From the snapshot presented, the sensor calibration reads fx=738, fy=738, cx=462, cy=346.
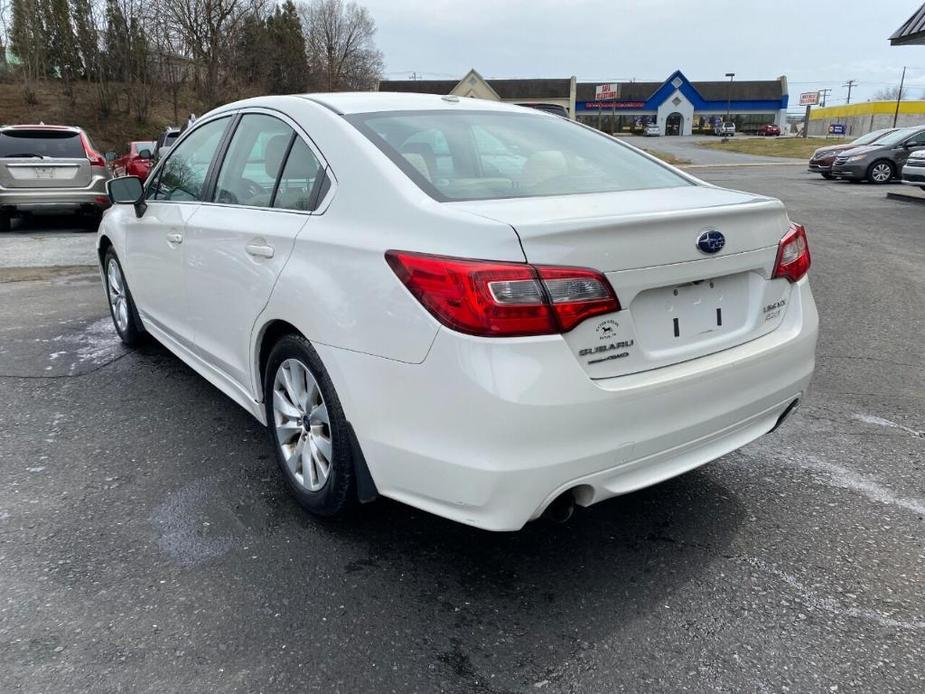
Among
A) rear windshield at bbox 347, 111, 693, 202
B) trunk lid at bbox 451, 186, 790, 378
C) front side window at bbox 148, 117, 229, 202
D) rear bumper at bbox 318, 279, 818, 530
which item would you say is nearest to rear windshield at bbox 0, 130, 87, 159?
front side window at bbox 148, 117, 229, 202

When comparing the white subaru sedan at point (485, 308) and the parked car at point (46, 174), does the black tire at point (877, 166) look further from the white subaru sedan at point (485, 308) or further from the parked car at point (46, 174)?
the white subaru sedan at point (485, 308)

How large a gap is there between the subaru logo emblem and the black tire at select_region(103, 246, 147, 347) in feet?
12.6

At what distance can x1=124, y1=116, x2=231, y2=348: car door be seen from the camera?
3820mm

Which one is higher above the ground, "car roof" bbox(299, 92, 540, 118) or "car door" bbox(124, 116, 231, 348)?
"car roof" bbox(299, 92, 540, 118)

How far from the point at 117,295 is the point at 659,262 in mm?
4345

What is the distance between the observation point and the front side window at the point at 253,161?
3152mm

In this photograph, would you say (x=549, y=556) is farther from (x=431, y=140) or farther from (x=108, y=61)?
(x=108, y=61)

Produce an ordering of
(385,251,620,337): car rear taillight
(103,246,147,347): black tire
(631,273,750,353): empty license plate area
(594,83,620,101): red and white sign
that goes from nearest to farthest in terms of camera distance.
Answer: (385,251,620,337): car rear taillight
(631,273,750,353): empty license plate area
(103,246,147,347): black tire
(594,83,620,101): red and white sign

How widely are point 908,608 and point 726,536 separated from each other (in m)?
0.64

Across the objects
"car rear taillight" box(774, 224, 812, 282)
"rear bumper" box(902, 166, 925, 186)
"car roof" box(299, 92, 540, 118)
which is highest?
"car roof" box(299, 92, 540, 118)

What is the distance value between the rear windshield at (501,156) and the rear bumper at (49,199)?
968cm

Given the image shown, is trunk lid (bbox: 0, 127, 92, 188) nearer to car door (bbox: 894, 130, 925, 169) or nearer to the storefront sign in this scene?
car door (bbox: 894, 130, 925, 169)

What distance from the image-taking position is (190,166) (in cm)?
403

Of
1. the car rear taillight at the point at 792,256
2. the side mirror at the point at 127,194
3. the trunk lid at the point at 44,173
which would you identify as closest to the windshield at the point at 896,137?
the trunk lid at the point at 44,173
